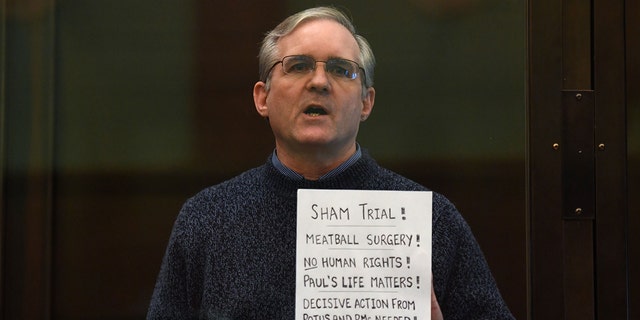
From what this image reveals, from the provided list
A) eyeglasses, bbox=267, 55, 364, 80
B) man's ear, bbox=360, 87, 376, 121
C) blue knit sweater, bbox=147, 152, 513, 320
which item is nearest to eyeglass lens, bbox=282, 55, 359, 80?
eyeglasses, bbox=267, 55, 364, 80

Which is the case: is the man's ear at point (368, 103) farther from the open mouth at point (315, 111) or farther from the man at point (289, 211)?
the open mouth at point (315, 111)

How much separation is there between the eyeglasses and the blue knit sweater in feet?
0.78

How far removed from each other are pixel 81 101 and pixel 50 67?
13 centimetres

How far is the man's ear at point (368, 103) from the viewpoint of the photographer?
218 cm

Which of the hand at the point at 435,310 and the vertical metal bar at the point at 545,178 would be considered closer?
the hand at the point at 435,310

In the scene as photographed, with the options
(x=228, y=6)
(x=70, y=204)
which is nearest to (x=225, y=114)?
→ (x=228, y=6)

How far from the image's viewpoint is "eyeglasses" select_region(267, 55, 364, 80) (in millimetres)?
2059

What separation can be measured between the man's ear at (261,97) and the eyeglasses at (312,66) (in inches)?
4.5

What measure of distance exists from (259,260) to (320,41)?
0.56 metres

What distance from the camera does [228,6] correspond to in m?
2.29

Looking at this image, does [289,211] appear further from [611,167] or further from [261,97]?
[611,167]

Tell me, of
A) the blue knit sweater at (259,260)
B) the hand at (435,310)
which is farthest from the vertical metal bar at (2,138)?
the hand at (435,310)

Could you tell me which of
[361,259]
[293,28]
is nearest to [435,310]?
[361,259]

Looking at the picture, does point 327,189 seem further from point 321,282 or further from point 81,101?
point 81,101
